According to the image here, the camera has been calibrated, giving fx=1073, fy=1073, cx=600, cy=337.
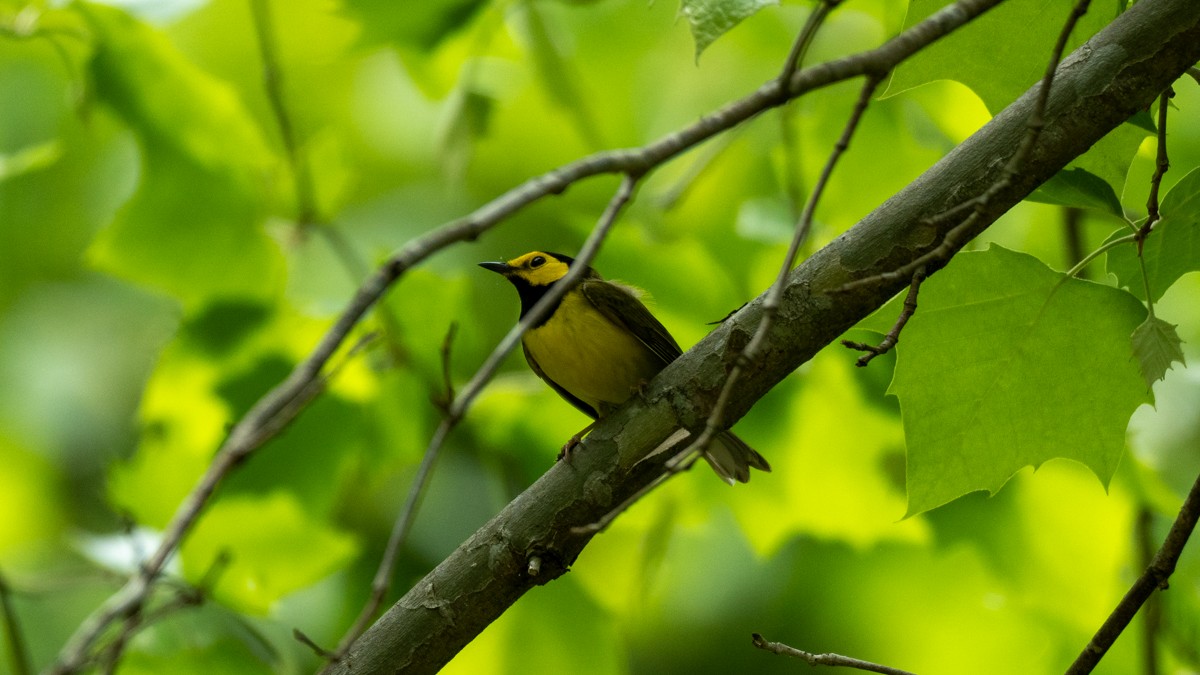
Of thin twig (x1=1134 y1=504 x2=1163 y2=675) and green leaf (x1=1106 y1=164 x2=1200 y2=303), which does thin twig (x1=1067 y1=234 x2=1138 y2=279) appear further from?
thin twig (x1=1134 y1=504 x2=1163 y2=675)

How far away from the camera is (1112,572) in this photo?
3.19m

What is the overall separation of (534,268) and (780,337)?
2086 mm

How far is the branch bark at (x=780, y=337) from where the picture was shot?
143 centimetres

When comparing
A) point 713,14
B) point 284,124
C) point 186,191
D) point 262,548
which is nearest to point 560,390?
point 262,548

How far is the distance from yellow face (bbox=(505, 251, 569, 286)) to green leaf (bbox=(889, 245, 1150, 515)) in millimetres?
1929

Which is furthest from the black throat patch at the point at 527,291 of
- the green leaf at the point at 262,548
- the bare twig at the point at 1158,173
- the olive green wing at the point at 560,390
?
the bare twig at the point at 1158,173

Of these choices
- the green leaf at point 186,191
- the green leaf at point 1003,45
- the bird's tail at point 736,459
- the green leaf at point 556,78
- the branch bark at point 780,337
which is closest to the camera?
the branch bark at point 780,337

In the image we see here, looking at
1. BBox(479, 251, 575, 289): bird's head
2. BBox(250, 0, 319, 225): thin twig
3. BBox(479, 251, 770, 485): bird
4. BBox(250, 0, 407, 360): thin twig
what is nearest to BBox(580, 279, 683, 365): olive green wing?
BBox(479, 251, 770, 485): bird

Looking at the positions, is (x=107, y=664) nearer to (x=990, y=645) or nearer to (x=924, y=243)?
(x=924, y=243)

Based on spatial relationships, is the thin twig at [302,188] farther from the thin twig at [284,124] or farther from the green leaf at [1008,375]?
the green leaf at [1008,375]

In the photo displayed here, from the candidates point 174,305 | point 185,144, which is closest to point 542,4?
point 185,144

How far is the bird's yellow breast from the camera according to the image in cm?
279

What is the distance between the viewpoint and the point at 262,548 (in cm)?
295

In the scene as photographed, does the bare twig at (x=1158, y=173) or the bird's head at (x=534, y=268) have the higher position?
the bare twig at (x=1158, y=173)
